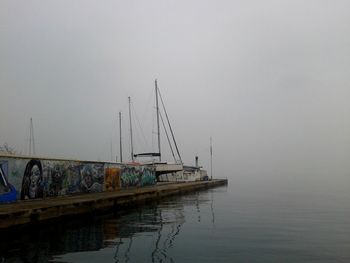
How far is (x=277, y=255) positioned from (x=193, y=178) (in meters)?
64.7

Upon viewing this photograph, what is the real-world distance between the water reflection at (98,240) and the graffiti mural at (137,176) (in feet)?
61.4

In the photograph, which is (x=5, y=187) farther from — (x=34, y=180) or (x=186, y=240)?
(x=186, y=240)

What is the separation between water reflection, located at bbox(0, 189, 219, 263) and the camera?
16.0 m

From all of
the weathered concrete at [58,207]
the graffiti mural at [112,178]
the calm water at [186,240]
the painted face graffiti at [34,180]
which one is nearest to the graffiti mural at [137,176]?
the graffiti mural at [112,178]

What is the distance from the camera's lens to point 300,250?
17641 millimetres

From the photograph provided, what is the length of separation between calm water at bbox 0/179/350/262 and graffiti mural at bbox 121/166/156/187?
669 inches

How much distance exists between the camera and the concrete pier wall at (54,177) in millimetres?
26062

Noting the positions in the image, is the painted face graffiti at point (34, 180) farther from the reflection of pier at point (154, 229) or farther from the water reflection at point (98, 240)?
the reflection of pier at point (154, 229)

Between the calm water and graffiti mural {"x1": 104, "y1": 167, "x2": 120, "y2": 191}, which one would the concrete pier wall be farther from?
the calm water

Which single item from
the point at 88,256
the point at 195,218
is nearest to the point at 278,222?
the point at 195,218

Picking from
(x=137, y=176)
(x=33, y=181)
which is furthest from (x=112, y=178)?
(x=33, y=181)

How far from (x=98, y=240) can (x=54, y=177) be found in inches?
521

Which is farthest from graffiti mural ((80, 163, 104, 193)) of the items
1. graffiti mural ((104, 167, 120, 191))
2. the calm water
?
the calm water

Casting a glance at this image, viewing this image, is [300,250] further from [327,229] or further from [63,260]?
[63,260]
